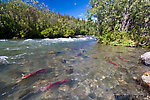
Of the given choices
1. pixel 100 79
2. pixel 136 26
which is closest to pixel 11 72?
pixel 100 79

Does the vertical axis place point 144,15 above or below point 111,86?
above

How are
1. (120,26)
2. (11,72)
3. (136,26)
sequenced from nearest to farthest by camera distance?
(11,72) < (136,26) < (120,26)

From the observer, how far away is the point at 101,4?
41.1 feet

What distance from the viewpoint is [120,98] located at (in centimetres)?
222

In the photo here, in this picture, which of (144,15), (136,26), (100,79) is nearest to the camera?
(100,79)

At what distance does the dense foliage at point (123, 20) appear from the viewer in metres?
10.5

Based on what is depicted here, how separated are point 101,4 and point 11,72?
13.8m

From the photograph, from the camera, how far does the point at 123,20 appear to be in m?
12.5

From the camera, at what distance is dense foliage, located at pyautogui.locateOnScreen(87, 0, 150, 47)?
1051 centimetres

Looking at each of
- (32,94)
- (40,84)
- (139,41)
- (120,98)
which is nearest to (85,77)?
(120,98)

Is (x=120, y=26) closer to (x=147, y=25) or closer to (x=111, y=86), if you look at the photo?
(x=147, y=25)

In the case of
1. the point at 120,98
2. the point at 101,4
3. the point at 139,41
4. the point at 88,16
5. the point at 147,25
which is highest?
the point at 101,4

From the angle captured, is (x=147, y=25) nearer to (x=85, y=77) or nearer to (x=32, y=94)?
(x=85, y=77)

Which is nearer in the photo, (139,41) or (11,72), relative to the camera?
(11,72)
